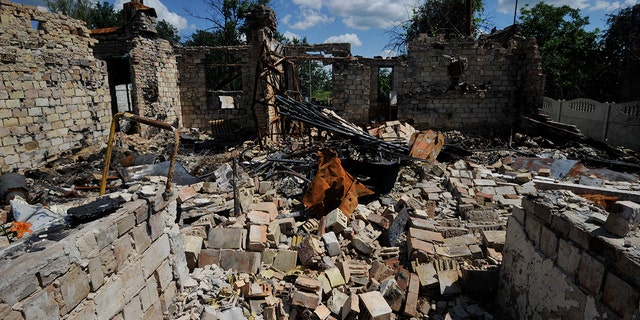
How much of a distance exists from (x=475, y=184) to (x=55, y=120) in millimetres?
11384

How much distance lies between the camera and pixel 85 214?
8.78 feet

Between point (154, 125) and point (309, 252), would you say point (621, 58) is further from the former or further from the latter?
point (154, 125)

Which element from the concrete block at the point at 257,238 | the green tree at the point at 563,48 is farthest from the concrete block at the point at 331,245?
the green tree at the point at 563,48

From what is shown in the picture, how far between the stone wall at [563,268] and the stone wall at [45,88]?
35.1 feet

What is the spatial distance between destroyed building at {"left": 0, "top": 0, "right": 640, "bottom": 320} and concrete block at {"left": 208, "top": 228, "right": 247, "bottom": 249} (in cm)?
3

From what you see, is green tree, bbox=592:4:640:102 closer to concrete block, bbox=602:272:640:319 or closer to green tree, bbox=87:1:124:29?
concrete block, bbox=602:272:640:319

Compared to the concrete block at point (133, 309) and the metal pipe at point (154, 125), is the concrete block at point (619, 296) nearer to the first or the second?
the metal pipe at point (154, 125)

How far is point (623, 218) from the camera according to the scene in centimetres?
227

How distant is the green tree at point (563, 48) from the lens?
1862 centimetres

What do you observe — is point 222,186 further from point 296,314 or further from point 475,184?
point 475,184

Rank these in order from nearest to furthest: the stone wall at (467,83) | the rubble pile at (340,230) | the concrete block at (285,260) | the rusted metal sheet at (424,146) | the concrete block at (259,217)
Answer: the rubble pile at (340,230), the concrete block at (285,260), the concrete block at (259,217), the rusted metal sheet at (424,146), the stone wall at (467,83)

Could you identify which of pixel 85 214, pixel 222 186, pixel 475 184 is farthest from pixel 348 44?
pixel 85 214

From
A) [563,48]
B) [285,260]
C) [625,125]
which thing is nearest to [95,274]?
[285,260]

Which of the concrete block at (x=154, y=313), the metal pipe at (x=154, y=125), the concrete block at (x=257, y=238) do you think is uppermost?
the metal pipe at (x=154, y=125)
